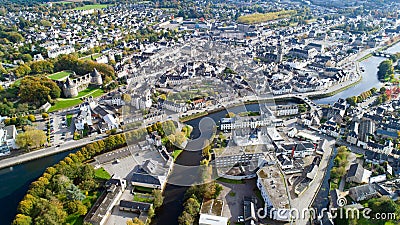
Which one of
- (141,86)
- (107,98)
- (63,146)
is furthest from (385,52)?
(63,146)

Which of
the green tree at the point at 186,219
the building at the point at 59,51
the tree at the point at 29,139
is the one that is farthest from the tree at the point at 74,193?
the building at the point at 59,51

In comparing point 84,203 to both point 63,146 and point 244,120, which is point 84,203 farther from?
point 244,120

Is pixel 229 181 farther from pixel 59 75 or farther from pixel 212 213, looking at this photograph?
pixel 59 75

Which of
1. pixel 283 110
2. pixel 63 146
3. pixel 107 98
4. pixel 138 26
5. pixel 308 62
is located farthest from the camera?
pixel 138 26

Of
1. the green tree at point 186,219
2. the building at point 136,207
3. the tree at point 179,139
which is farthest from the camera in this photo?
the tree at point 179,139

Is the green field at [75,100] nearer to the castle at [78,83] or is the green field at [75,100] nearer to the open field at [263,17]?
the castle at [78,83]

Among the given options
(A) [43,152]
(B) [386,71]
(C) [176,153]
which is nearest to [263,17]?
(B) [386,71]

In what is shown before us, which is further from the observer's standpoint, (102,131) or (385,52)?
(385,52)
